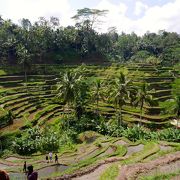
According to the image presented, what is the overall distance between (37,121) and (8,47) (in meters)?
36.9

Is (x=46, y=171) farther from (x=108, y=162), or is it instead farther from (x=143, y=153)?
(x=143, y=153)

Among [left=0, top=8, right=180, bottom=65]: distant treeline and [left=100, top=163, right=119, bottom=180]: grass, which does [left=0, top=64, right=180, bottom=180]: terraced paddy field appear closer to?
[left=100, top=163, right=119, bottom=180]: grass

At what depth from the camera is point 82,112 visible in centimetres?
4922

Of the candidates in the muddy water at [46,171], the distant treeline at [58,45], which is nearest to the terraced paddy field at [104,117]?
the muddy water at [46,171]

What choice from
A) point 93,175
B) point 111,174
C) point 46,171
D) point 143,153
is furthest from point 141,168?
point 46,171

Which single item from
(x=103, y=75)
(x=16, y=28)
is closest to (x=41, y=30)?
(x=16, y=28)

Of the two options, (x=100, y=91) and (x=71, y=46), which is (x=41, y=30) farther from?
(x=100, y=91)

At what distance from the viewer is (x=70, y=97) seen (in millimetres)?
43281

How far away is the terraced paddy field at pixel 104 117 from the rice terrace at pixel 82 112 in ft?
0.25

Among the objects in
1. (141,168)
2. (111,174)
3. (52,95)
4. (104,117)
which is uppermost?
(141,168)

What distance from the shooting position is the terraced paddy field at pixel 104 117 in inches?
754

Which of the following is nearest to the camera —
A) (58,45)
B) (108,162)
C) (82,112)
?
(108,162)

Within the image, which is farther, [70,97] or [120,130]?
[70,97]

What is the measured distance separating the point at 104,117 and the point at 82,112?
3.33 meters
